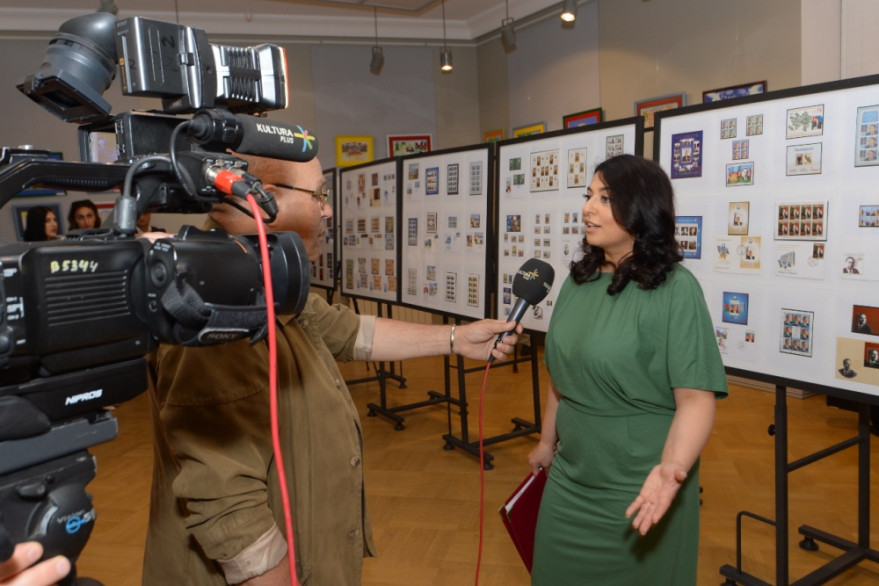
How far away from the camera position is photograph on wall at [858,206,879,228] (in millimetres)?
1947

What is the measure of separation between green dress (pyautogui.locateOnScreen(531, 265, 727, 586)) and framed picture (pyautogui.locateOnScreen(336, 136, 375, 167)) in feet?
21.0

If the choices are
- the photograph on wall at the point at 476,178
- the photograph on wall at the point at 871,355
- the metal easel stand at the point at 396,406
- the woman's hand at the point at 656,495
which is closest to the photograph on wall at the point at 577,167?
the photograph on wall at the point at 476,178

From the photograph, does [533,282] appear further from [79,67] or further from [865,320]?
[79,67]

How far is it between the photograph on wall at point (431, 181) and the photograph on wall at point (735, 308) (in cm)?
222

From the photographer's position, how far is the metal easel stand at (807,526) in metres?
2.31

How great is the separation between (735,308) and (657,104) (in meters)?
3.92

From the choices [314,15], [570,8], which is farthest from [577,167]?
[314,15]

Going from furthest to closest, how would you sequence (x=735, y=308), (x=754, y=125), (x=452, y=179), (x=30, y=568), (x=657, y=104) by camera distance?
(x=657, y=104) → (x=452, y=179) → (x=735, y=308) → (x=754, y=125) → (x=30, y=568)

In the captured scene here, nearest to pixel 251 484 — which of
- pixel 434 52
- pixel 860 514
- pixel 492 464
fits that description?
pixel 860 514

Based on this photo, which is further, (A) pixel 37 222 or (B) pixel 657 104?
(A) pixel 37 222

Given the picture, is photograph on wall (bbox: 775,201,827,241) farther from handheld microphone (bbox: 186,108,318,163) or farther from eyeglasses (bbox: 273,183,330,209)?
handheld microphone (bbox: 186,108,318,163)

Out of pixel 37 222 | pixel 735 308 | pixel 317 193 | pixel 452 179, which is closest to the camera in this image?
pixel 317 193

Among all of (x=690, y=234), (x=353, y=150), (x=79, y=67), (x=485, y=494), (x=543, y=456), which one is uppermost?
(x=353, y=150)

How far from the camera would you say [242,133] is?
90cm
